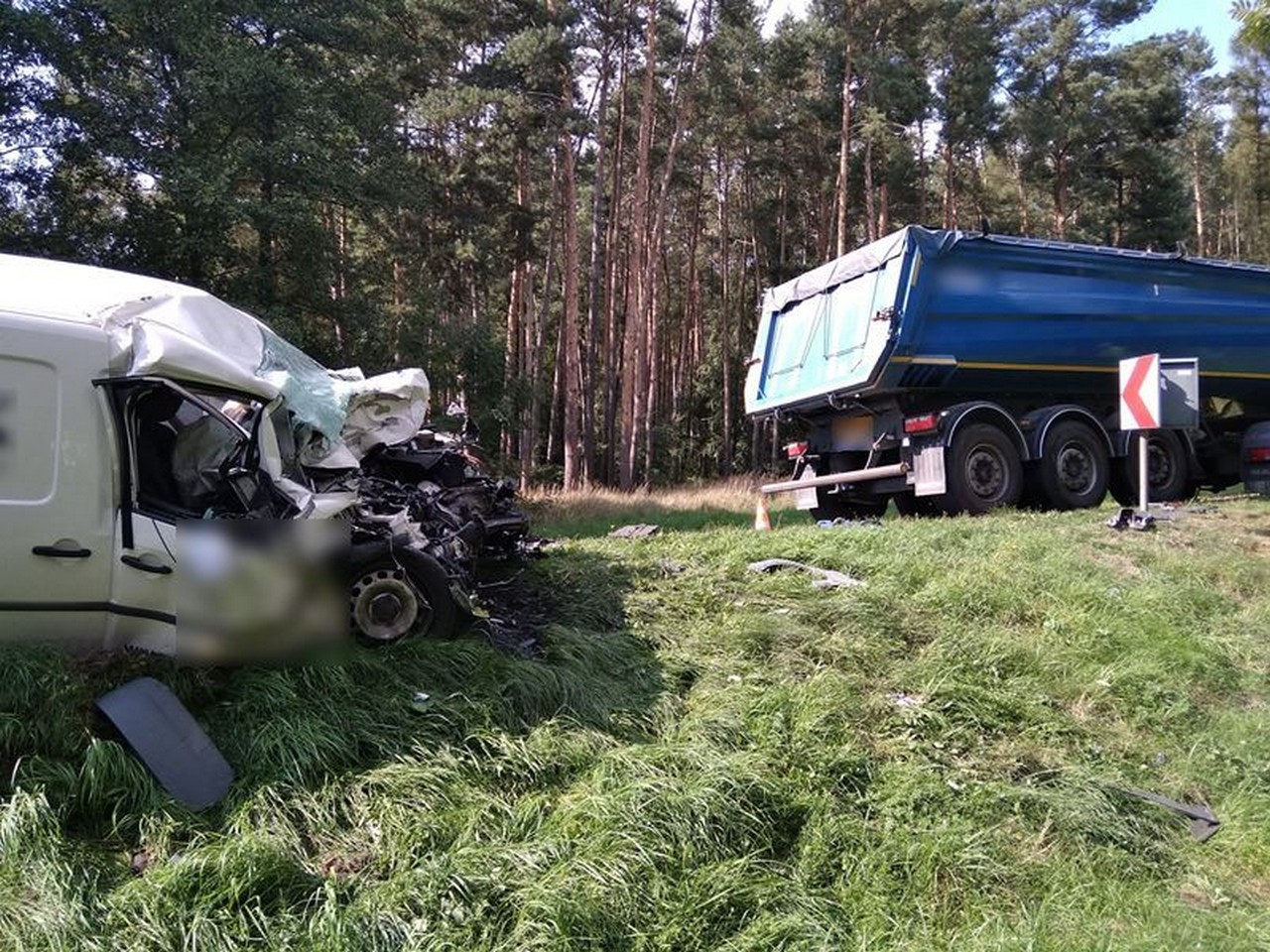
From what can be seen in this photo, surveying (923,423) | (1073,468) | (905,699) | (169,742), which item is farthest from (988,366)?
(169,742)

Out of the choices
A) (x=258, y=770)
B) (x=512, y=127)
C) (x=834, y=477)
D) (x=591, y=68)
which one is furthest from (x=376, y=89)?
(x=258, y=770)

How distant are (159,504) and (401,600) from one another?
4.19 feet

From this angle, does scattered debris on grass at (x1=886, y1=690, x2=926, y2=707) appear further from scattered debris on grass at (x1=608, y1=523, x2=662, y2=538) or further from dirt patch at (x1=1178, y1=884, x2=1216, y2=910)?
scattered debris on grass at (x1=608, y1=523, x2=662, y2=538)

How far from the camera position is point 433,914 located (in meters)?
2.77

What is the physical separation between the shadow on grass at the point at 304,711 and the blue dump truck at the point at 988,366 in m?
5.43

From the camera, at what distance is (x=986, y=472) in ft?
30.6

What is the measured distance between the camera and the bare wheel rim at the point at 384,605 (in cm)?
454

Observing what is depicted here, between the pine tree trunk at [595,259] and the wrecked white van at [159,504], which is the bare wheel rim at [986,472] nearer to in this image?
the wrecked white van at [159,504]

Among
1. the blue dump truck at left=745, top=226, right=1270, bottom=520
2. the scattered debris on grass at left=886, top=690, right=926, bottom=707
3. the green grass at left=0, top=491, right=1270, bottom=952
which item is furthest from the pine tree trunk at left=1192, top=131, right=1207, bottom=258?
the scattered debris on grass at left=886, top=690, right=926, bottom=707

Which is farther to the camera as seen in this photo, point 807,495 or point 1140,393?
point 807,495

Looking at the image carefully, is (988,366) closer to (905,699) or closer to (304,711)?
(905,699)

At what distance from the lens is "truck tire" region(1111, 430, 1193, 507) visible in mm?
10227

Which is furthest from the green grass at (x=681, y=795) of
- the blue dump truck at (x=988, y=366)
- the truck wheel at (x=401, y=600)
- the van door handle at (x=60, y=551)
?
the blue dump truck at (x=988, y=366)

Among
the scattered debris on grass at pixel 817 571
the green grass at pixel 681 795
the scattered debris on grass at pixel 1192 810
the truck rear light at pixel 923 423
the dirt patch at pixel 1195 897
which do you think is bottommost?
the dirt patch at pixel 1195 897
